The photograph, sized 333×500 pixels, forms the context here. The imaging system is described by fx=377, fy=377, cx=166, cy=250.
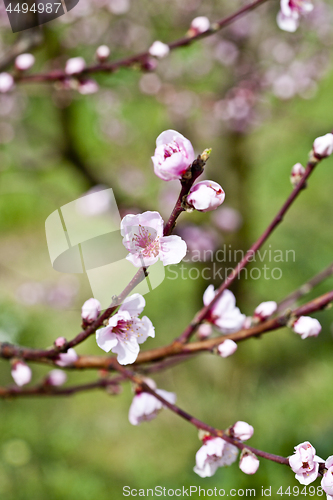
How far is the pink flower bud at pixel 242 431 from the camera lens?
0.79 metres

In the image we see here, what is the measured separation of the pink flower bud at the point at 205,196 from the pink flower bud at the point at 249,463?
51 centimetres

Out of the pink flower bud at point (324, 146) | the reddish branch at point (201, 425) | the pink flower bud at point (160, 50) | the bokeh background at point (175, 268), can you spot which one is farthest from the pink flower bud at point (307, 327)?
the bokeh background at point (175, 268)

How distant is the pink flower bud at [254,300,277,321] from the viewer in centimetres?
95

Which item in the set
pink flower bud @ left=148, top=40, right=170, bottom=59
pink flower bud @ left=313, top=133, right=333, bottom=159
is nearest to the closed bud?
pink flower bud @ left=148, top=40, right=170, bottom=59

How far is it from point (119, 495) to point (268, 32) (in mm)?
3578

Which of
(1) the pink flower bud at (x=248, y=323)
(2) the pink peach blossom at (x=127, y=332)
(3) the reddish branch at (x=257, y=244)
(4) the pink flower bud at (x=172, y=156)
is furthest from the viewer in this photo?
(1) the pink flower bud at (x=248, y=323)

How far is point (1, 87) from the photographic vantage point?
139 cm

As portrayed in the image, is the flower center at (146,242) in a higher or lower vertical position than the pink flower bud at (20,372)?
higher

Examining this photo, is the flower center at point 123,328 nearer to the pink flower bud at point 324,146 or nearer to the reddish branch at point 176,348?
the reddish branch at point 176,348

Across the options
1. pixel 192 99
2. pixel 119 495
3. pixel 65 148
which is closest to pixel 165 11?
pixel 192 99

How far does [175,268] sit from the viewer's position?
129 inches

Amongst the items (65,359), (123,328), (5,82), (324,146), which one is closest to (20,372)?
(65,359)

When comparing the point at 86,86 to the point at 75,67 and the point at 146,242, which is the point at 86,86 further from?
the point at 146,242

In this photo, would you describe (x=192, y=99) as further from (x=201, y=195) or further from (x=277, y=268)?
(x=201, y=195)
